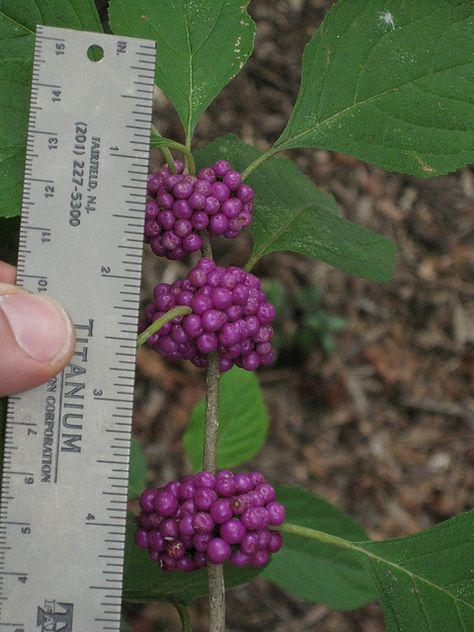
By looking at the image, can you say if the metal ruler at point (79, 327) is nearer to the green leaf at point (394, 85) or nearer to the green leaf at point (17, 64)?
the green leaf at point (17, 64)

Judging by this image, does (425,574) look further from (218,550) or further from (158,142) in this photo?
(158,142)

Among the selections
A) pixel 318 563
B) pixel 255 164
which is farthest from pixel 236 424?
pixel 255 164

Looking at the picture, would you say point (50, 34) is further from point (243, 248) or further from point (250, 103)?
point (250, 103)

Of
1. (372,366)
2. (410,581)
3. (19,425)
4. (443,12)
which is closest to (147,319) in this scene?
(19,425)

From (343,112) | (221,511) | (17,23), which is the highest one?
(17,23)

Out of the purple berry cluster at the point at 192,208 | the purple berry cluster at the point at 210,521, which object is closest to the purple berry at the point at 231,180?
the purple berry cluster at the point at 192,208

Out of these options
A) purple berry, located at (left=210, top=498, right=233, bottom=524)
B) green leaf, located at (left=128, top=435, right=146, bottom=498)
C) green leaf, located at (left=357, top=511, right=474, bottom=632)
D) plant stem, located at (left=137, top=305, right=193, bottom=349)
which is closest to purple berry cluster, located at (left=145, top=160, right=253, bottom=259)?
plant stem, located at (left=137, top=305, right=193, bottom=349)
